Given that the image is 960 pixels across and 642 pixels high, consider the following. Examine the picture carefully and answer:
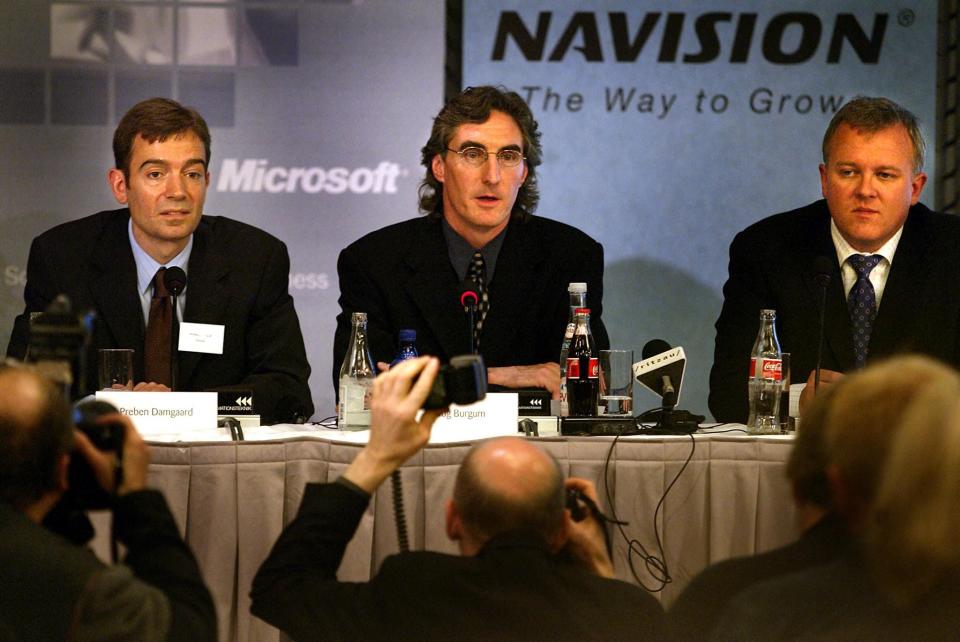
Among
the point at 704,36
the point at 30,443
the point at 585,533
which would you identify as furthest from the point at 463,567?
the point at 704,36

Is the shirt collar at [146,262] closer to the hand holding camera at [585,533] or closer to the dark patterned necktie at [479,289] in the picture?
the dark patterned necktie at [479,289]

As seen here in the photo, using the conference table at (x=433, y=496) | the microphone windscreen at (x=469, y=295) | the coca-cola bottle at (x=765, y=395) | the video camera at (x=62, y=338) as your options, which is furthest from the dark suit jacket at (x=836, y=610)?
the microphone windscreen at (x=469, y=295)

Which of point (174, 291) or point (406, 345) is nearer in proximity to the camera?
point (174, 291)

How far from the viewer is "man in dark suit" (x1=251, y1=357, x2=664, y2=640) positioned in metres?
1.75

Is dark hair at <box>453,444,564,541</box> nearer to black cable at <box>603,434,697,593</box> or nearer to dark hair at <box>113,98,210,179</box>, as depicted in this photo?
black cable at <box>603,434,697,593</box>

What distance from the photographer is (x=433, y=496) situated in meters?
2.88

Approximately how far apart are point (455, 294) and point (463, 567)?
7.48ft

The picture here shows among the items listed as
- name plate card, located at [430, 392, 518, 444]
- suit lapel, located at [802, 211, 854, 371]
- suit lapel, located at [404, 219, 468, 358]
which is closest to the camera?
name plate card, located at [430, 392, 518, 444]

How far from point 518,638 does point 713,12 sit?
419 centimetres

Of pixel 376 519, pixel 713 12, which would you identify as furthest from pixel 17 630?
pixel 713 12

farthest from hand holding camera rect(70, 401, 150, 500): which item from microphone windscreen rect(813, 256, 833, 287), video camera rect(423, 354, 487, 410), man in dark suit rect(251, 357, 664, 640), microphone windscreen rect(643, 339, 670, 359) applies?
microphone windscreen rect(813, 256, 833, 287)

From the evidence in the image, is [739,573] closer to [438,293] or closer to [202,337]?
[202,337]

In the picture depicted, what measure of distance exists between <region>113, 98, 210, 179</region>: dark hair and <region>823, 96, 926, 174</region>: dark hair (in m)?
1.99

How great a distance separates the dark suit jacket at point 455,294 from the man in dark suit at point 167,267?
230 millimetres
